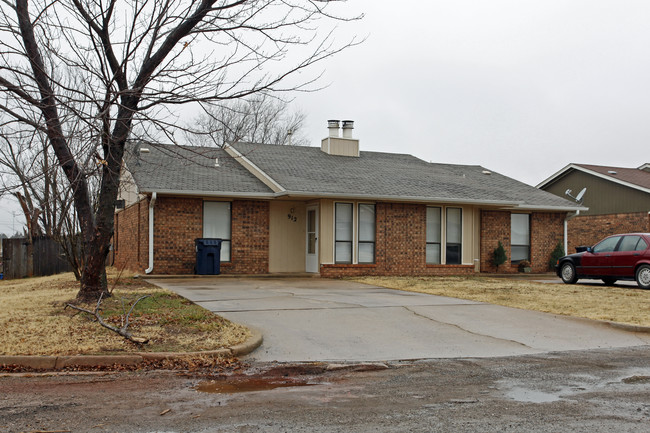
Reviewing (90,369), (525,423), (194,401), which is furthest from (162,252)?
(525,423)

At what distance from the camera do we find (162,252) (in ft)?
61.3

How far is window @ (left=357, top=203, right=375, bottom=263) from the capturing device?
2038cm

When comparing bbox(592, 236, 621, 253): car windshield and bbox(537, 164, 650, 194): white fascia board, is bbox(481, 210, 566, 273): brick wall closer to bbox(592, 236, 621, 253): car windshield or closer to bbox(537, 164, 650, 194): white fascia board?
bbox(592, 236, 621, 253): car windshield

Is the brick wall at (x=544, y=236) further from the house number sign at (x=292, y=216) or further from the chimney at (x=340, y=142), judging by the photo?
the house number sign at (x=292, y=216)

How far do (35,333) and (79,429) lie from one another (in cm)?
404

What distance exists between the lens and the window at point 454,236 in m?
21.9

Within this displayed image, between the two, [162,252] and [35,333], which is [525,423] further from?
[162,252]

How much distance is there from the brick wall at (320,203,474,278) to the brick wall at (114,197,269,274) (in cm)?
276

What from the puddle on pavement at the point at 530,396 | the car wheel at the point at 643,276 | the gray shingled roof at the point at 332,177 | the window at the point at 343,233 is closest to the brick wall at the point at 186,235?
the gray shingled roof at the point at 332,177

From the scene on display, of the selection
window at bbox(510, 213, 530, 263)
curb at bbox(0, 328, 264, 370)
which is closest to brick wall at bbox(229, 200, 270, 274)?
window at bbox(510, 213, 530, 263)

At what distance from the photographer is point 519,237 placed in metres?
23.5

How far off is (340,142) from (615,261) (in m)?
11.9

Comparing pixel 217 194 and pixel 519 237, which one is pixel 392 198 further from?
pixel 519 237

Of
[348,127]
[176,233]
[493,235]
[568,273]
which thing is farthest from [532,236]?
[176,233]
